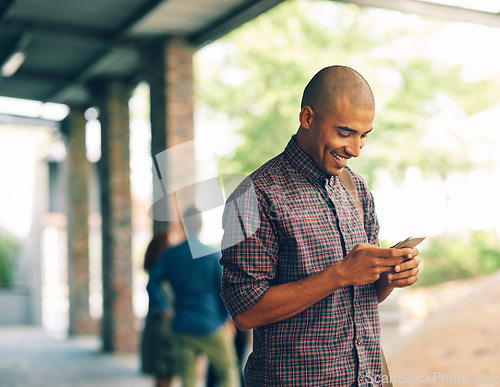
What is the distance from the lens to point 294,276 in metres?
1.69

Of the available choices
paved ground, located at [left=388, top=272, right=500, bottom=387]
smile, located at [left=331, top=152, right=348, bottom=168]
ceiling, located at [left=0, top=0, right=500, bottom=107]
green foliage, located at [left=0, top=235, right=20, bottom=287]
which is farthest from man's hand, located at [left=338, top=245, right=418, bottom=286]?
green foliage, located at [left=0, top=235, right=20, bottom=287]

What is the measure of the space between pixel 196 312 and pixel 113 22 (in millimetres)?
3642

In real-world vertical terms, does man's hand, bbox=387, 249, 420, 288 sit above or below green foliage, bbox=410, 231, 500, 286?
below

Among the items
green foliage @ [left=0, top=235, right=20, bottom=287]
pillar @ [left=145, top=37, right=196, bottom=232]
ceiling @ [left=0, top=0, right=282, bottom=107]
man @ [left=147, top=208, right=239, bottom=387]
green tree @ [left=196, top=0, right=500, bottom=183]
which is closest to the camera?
man @ [left=147, top=208, right=239, bottom=387]

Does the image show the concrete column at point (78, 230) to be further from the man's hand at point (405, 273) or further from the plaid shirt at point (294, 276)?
the man's hand at point (405, 273)

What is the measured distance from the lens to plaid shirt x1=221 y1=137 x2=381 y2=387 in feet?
5.47

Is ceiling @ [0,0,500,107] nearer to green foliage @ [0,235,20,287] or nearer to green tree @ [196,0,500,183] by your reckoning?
green tree @ [196,0,500,183]

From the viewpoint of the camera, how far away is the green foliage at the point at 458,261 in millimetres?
14789

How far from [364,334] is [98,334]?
1113cm

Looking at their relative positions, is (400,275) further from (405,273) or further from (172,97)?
(172,97)

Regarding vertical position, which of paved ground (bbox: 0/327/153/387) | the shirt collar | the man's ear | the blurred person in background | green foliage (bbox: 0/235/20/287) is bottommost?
paved ground (bbox: 0/327/153/387)

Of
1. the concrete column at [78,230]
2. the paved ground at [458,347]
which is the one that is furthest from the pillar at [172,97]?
the concrete column at [78,230]

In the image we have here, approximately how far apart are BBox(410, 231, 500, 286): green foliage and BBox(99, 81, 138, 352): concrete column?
7706 millimetres

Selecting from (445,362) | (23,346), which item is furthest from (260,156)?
(445,362)
